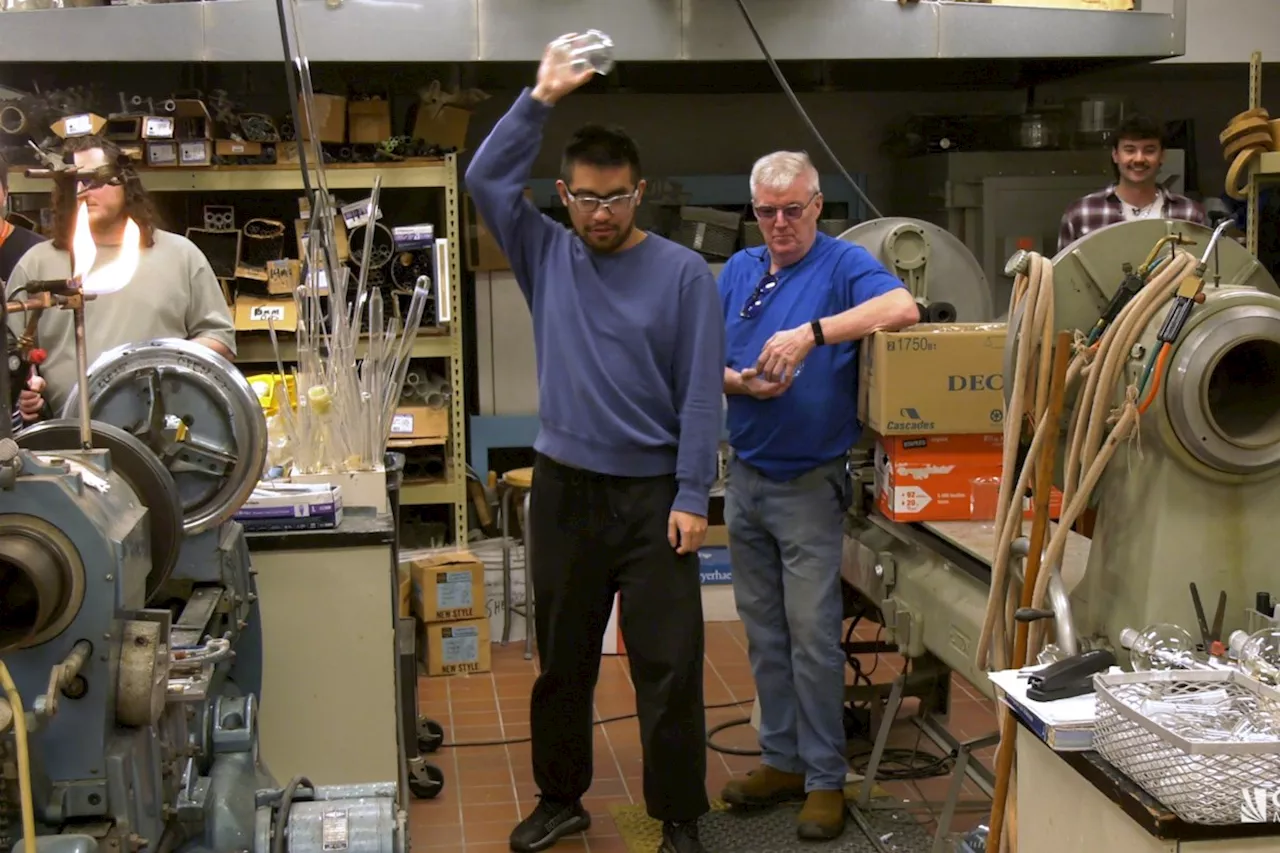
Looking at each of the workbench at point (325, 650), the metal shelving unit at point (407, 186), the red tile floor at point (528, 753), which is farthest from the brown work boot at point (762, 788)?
the metal shelving unit at point (407, 186)

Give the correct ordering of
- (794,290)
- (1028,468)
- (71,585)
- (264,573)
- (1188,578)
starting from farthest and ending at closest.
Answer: (794,290)
(264,573)
(1028,468)
(1188,578)
(71,585)

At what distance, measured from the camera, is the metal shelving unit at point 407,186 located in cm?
455

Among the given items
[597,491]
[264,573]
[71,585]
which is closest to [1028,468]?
[597,491]

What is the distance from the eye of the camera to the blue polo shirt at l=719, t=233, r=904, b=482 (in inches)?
119

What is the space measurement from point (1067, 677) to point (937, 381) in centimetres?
121

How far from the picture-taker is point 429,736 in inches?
147

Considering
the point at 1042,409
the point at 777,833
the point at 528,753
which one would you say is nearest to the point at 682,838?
the point at 777,833

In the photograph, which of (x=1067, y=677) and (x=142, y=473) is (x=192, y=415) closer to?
(x=142, y=473)

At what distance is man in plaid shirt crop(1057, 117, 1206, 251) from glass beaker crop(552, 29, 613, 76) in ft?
7.01

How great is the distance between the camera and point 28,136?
4.47m

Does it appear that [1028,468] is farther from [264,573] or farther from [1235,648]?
[264,573]

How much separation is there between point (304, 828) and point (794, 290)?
1.77m

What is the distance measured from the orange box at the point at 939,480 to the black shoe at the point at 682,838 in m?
0.80

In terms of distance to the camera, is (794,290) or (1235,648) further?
(794,290)
